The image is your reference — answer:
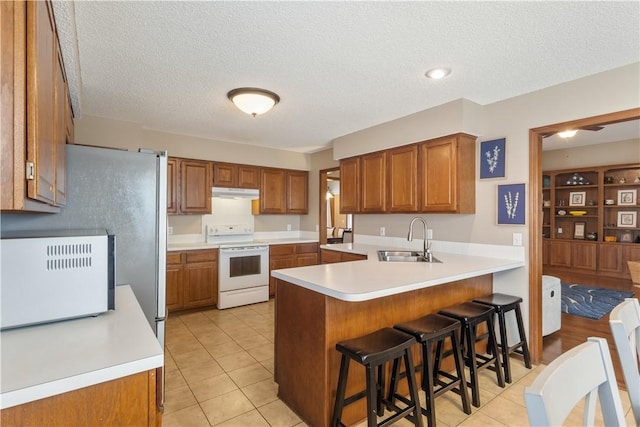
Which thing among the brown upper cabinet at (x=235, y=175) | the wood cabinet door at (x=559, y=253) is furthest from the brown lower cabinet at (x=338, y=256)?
the wood cabinet door at (x=559, y=253)

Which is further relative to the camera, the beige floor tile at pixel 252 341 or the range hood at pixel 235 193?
the range hood at pixel 235 193

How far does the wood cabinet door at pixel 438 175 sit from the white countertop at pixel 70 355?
279 cm

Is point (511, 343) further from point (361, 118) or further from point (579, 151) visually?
point (579, 151)

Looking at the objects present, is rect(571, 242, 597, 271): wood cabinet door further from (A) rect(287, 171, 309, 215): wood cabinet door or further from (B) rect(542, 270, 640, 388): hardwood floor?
(A) rect(287, 171, 309, 215): wood cabinet door

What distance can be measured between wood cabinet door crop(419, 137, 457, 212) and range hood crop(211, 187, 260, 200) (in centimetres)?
270

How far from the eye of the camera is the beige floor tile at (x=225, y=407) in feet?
6.75

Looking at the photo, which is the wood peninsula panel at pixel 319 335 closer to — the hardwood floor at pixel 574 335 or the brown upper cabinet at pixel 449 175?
the brown upper cabinet at pixel 449 175

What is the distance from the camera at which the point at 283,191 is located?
539cm

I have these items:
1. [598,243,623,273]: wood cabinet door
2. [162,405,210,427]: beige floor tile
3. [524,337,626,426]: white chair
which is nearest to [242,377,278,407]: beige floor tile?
Answer: [162,405,210,427]: beige floor tile

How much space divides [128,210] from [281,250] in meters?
3.16

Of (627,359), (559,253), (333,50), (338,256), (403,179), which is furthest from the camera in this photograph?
(559,253)

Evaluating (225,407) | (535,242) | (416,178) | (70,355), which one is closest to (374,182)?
(416,178)

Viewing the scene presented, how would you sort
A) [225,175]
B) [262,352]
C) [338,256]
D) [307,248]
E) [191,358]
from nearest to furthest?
1. [191,358]
2. [262,352]
3. [338,256]
4. [225,175]
5. [307,248]

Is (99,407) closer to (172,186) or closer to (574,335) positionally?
(172,186)
